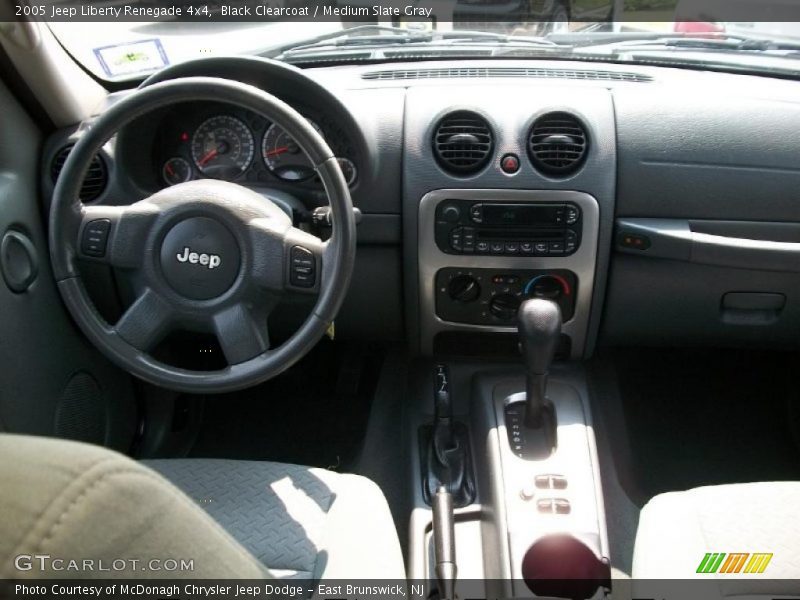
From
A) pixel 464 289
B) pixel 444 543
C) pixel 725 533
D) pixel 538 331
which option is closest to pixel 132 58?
pixel 464 289

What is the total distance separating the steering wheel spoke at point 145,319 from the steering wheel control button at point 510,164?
92 cm

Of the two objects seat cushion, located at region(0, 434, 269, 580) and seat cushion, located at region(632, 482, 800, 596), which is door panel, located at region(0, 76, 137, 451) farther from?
seat cushion, located at region(632, 482, 800, 596)

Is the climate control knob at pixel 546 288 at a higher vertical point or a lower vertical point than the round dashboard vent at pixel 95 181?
lower

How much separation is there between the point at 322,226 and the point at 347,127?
0.88 ft

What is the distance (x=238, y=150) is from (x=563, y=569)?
51.7 inches

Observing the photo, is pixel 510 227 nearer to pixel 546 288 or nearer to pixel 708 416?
pixel 546 288

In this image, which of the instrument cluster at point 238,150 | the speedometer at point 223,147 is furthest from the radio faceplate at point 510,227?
the speedometer at point 223,147

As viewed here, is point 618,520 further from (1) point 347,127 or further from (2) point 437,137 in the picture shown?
(1) point 347,127

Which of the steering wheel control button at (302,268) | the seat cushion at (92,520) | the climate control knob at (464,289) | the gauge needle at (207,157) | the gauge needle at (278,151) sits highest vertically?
the seat cushion at (92,520)

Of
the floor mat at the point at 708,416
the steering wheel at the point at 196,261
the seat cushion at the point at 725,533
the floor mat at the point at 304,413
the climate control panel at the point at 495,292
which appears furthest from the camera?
the floor mat at the point at 304,413

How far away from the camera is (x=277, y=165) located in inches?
76.5

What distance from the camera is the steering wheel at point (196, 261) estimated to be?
153 cm

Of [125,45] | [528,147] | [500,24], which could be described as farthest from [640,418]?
[125,45]

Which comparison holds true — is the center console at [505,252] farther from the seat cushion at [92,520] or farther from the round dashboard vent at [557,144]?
the seat cushion at [92,520]
